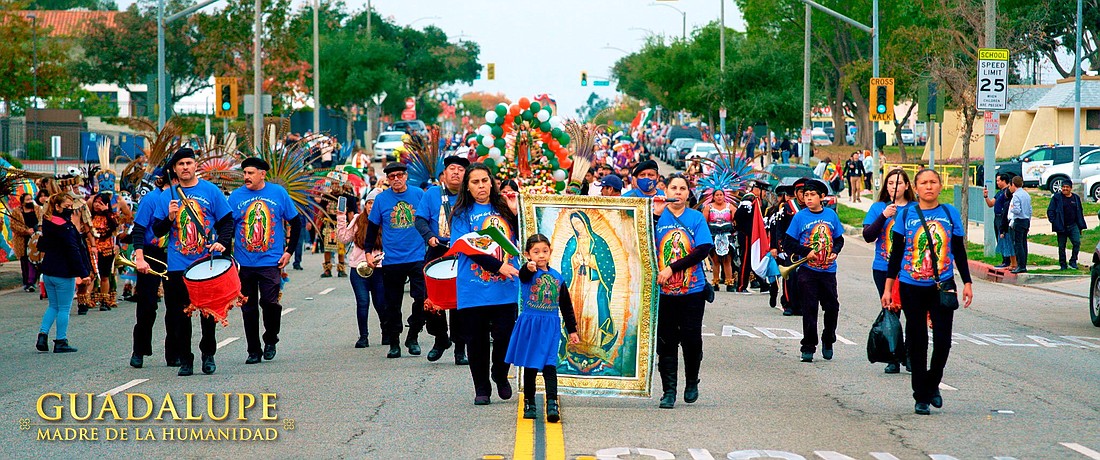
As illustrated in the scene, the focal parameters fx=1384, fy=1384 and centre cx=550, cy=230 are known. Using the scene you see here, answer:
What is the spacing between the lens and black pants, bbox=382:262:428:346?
40.9ft

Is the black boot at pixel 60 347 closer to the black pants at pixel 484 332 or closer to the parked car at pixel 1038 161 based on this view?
the black pants at pixel 484 332

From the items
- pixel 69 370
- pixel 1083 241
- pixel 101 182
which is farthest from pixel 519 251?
pixel 1083 241

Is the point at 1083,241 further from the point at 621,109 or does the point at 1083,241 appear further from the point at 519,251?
the point at 621,109

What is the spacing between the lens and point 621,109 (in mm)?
134750

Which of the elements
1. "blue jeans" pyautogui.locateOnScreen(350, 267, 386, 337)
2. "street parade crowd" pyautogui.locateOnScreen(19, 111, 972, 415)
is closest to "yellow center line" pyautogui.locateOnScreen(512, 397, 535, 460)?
"street parade crowd" pyautogui.locateOnScreen(19, 111, 972, 415)

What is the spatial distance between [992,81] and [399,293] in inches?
595

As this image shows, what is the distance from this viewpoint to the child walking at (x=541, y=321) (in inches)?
354

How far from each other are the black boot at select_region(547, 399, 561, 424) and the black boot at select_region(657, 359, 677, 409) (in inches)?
38.5

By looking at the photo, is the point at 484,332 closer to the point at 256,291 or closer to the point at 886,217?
the point at 256,291

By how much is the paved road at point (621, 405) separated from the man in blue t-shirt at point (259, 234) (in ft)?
2.22

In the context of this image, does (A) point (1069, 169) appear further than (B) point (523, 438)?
Yes

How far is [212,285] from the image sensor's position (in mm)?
11016

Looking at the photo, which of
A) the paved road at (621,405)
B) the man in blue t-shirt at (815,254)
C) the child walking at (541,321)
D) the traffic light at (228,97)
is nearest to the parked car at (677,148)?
the traffic light at (228,97)

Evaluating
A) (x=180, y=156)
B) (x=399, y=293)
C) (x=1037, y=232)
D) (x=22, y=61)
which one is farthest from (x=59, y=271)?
(x=22, y=61)
